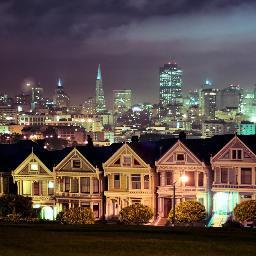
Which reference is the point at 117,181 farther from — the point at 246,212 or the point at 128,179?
the point at 246,212

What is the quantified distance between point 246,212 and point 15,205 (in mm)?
14784

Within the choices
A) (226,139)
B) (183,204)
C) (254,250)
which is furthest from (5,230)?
(226,139)

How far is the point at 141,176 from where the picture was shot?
149 ft

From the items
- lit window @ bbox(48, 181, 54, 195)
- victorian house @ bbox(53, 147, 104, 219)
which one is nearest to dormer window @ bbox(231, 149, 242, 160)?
victorian house @ bbox(53, 147, 104, 219)

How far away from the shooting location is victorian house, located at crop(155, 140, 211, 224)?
144ft

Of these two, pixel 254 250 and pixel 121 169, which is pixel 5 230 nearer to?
pixel 254 250

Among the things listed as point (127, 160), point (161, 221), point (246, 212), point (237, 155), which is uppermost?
point (237, 155)

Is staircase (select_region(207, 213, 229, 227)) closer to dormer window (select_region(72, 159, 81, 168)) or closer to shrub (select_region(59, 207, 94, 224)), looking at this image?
shrub (select_region(59, 207, 94, 224))

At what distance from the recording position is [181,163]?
44219 mm

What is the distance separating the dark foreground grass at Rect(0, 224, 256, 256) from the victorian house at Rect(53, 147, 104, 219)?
17.9 meters

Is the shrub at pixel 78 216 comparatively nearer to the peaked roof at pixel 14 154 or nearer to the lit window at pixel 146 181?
the lit window at pixel 146 181

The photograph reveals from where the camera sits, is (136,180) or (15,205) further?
(136,180)

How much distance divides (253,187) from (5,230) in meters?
19.6

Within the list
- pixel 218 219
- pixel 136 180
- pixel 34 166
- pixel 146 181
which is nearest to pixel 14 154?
pixel 34 166
